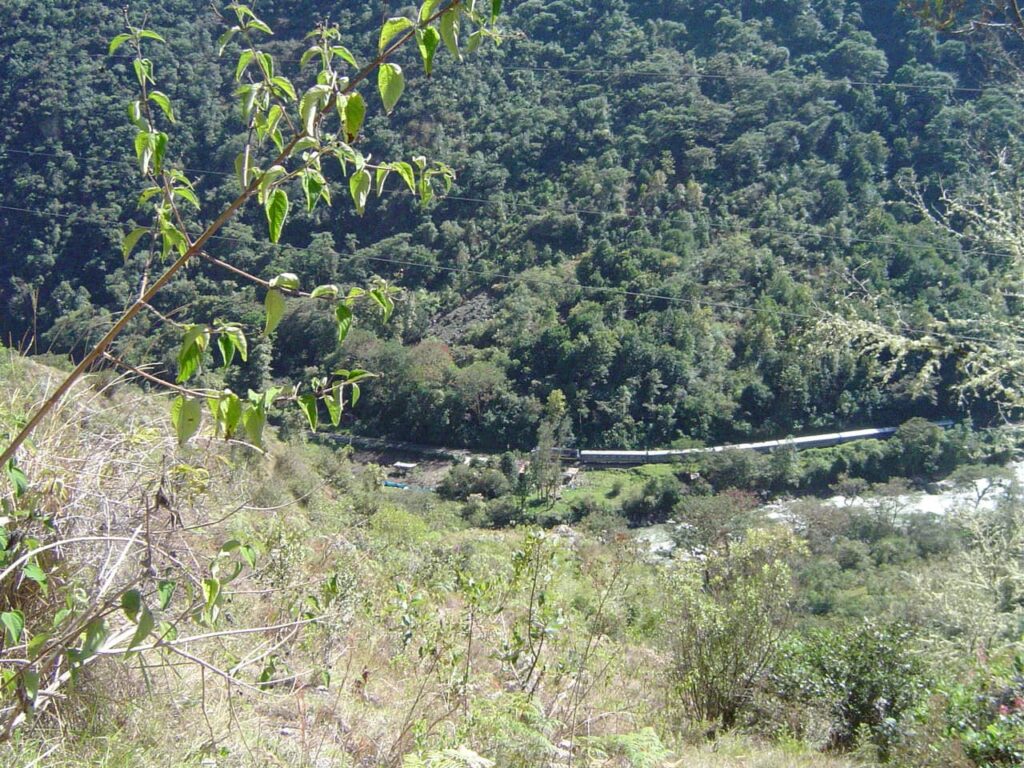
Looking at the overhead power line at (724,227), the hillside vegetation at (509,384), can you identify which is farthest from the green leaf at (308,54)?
the overhead power line at (724,227)

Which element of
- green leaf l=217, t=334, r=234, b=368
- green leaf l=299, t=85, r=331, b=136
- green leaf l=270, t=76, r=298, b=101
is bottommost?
green leaf l=217, t=334, r=234, b=368

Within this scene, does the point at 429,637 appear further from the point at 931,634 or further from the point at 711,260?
the point at 711,260

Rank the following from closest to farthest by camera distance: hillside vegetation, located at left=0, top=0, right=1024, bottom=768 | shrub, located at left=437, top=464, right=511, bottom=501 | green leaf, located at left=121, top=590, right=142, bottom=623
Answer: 1. green leaf, located at left=121, top=590, right=142, bottom=623
2. hillside vegetation, located at left=0, top=0, right=1024, bottom=768
3. shrub, located at left=437, top=464, right=511, bottom=501

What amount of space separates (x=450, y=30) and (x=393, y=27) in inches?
3.3

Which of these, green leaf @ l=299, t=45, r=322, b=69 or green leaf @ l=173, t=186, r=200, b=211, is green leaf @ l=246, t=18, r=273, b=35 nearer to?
green leaf @ l=299, t=45, r=322, b=69

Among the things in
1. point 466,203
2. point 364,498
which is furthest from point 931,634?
point 466,203

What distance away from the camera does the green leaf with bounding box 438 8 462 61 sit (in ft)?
3.63

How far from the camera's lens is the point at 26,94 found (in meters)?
25.1

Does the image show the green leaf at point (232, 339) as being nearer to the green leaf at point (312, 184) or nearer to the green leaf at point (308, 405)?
the green leaf at point (308, 405)

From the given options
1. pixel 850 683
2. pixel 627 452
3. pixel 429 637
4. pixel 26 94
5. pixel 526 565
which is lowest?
pixel 627 452

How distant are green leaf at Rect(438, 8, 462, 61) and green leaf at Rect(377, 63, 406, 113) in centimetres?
8

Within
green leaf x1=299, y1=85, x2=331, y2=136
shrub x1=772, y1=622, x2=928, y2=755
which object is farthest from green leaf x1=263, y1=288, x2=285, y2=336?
shrub x1=772, y1=622, x2=928, y2=755

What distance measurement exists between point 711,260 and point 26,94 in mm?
23128

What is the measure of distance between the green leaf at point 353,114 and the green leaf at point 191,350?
330mm
